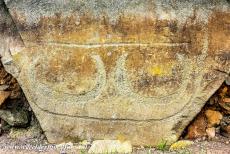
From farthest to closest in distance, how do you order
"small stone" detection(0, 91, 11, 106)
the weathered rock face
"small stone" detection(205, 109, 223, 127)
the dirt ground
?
"small stone" detection(0, 91, 11, 106) < "small stone" detection(205, 109, 223, 127) < the dirt ground < the weathered rock face

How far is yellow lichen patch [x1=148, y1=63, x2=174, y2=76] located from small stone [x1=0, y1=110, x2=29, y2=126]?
1054mm

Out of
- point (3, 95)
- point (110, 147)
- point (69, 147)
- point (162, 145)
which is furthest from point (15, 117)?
point (162, 145)

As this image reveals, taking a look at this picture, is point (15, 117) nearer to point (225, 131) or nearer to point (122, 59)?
point (122, 59)

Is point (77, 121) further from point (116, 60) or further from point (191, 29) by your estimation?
point (191, 29)

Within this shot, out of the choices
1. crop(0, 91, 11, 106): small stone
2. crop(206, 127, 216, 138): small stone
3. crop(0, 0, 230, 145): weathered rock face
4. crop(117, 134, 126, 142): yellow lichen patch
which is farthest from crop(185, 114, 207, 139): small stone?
crop(0, 91, 11, 106): small stone

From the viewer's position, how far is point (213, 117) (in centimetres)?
470

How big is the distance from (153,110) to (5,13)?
1.28 m

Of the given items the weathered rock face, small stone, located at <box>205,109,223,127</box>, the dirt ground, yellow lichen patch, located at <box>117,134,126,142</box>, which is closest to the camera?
the weathered rock face

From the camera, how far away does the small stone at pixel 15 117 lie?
477 cm

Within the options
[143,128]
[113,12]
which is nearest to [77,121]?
[143,128]

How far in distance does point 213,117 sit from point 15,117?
149 centimetres

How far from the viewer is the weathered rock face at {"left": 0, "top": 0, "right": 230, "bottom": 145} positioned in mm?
4383

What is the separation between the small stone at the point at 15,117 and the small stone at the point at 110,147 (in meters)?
0.61

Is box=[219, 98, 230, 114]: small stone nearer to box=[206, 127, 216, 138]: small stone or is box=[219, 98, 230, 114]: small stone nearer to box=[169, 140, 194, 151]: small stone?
box=[206, 127, 216, 138]: small stone
